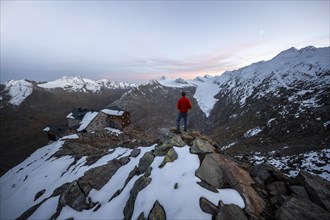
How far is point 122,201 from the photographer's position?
11656 mm

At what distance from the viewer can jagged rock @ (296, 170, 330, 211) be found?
27.0 ft

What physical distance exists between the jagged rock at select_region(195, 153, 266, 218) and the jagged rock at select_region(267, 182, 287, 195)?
3.16 ft

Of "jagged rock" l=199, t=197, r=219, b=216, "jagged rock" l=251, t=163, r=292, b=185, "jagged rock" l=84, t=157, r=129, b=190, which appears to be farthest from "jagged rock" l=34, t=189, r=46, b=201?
"jagged rock" l=251, t=163, r=292, b=185

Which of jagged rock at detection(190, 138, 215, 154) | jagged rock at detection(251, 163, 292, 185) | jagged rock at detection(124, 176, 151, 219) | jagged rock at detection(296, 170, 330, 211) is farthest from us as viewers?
jagged rock at detection(190, 138, 215, 154)

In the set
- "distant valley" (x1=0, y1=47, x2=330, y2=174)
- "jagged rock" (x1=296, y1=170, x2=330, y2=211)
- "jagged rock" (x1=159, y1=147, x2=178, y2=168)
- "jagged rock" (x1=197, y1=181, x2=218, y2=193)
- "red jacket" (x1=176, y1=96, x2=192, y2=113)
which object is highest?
"red jacket" (x1=176, y1=96, x2=192, y2=113)

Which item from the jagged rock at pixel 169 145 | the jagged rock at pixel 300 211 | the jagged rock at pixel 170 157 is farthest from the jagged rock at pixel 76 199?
the jagged rock at pixel 300 211

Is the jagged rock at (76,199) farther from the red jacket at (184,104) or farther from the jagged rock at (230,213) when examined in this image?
the red jacket at (184,104)

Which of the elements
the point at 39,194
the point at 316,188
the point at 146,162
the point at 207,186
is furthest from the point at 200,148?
the point at 39,194

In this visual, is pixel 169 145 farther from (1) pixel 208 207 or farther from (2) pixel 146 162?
(1) pixel 208 207

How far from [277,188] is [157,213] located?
6.80m

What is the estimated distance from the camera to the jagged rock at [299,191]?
8891 millimetres

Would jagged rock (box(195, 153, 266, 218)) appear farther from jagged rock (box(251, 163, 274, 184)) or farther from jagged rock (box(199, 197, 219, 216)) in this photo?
jagged rock (box(199, 197, 219, 216))

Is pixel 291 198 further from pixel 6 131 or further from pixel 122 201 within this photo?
pixel 6 131

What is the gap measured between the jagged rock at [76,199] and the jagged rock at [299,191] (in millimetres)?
13412
